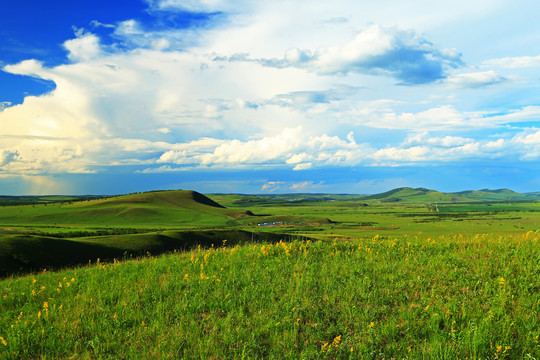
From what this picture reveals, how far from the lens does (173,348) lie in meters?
7.82

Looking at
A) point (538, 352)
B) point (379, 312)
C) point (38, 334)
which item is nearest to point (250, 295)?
point (379, 312)

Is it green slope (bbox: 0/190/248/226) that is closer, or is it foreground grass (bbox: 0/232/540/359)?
foreground grass (bbox: 0/232/540/359)

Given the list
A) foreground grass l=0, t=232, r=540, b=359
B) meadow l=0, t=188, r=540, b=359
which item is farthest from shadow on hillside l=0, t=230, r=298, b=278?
foreground grass l=0, t=232, r=540, b=359

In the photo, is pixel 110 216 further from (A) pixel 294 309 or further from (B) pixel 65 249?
(A) pixel 294 309

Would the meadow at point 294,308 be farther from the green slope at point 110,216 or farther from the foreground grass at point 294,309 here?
the green slope at point 110,216

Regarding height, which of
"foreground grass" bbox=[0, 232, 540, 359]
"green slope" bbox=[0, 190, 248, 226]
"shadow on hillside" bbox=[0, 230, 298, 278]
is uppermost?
"foreground grass" bbox=[0, 232, 540, 359]

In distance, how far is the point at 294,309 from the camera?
917 centimetres

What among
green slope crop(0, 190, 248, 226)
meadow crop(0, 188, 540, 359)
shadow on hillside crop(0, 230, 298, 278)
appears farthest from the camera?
green slope crop(0, 190, 248, 226)

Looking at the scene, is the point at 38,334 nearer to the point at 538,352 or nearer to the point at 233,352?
the point at 233,352

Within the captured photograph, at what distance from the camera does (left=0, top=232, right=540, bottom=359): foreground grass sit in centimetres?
780

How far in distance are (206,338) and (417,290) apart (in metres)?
6.05

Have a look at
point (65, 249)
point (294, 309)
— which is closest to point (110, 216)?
point (65, 249)

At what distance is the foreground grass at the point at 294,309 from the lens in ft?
25.6

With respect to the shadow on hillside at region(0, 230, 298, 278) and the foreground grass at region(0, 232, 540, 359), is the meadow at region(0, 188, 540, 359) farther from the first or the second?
the shadow on hillside at region(0, 230, 298, 278)
